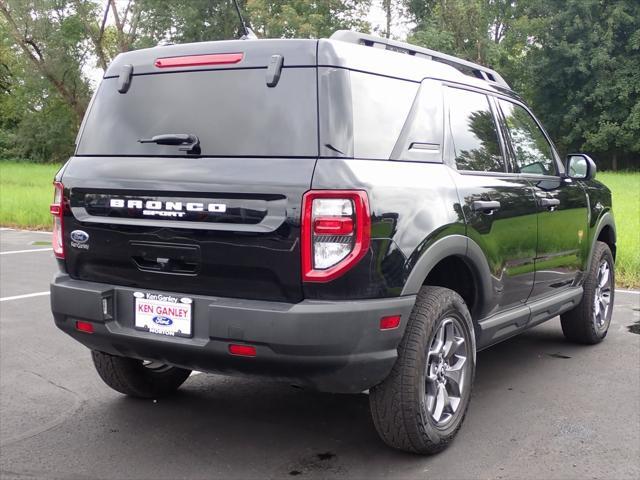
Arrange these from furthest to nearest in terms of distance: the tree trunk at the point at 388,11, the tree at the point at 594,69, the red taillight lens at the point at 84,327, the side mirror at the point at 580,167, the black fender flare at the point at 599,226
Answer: the tree trunk at the point at 388,11, the tree at the point at 594,69, the black fender flare at the point at 599,226, the side mirror at the point at 580,167, the red taillight lens at the point at 84,327

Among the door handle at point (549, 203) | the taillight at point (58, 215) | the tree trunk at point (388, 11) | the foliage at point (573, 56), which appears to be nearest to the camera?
the taillight at point (58, 215)

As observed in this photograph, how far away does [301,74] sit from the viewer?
10.3 ft

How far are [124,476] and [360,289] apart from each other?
137 centimetres

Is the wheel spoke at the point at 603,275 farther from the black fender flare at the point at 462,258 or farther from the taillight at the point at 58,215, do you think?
the taillight at the point at 58,215

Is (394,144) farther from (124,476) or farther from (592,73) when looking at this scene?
(592,73)

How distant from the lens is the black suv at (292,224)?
2.98m

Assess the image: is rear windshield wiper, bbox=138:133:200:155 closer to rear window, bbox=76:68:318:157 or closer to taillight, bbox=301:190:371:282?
rear window, bbox=76:68:318:157

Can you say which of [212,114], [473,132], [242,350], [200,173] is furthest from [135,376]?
[473,132]

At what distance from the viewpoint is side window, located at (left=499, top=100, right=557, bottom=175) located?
4.59 meters

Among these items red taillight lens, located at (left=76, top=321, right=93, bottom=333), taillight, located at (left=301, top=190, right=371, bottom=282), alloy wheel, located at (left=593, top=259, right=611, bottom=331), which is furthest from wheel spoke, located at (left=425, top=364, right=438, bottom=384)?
alloy wheel, located at (left=593, top=259, right=611, bottom=331)

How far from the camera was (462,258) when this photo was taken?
12.1 feet

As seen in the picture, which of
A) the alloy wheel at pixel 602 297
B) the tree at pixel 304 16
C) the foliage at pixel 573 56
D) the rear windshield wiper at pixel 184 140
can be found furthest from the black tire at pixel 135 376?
the foliage at pixel 573 56

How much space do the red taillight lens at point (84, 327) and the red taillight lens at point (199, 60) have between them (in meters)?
1.29

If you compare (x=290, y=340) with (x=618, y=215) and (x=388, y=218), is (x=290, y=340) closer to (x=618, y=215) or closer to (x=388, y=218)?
(x=388, y=218)
